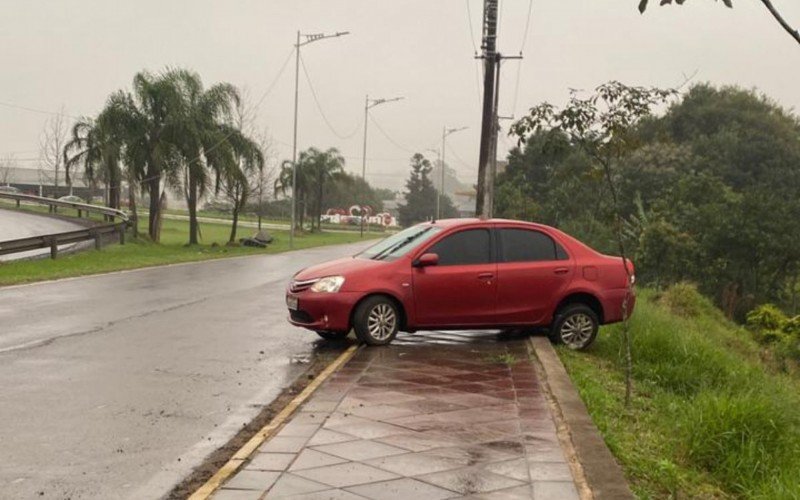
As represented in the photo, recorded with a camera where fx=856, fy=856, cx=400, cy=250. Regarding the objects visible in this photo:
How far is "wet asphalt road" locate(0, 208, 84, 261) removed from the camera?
31.7 meters

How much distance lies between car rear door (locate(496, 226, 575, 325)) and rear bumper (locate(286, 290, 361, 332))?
1854mm

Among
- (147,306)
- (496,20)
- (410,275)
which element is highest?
(496,20)

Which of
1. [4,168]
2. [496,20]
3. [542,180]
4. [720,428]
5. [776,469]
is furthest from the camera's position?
[4,168]

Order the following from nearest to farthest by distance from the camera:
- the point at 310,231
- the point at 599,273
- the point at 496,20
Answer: the point at 599,273, the point at 496,20, the point at 310,231

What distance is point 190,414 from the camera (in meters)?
6.94

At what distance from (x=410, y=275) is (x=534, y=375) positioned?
237cm

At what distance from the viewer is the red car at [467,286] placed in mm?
10219

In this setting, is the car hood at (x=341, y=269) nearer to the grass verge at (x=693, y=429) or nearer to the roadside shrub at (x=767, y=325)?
Answer: the grass verge at (x=693, y=429)

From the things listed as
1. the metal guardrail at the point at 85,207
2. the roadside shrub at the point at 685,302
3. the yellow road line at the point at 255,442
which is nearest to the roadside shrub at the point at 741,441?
the yellow road line at the point at 255,442

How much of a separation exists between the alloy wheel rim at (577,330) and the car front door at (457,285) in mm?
1008

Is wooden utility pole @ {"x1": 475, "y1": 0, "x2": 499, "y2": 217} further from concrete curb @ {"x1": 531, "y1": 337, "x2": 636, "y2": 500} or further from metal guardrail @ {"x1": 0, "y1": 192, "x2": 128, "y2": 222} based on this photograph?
metal guardrail @ {"x1": 0, "y1": 192, "x2": 128, "y2": 222}

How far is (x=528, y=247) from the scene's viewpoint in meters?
10.8

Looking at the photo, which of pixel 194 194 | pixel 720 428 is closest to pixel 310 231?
pixel 194 194

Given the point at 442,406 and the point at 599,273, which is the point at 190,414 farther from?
the point at 599,273
